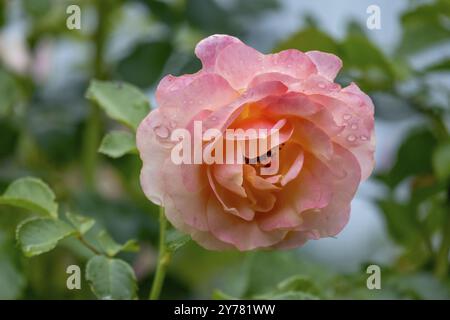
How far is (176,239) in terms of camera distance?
51 centimetres

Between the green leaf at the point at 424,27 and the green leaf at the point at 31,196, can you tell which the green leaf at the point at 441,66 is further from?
the green leaf at the point at 31,196

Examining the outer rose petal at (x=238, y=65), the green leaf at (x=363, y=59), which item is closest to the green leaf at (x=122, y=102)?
the outer rose petal at (x=238, y=65)

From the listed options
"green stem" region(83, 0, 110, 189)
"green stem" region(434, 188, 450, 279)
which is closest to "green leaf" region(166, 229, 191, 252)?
"green stem" region(434, 188, 450, 279)

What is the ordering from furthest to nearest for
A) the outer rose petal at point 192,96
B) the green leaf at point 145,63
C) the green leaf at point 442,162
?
1. the green leaf at point 145,63
2. the green leaf at point 442,162
3. the outer rose petal at point 192,96

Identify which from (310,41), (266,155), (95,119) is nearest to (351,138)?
(266,155)

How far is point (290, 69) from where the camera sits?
0.48 meters

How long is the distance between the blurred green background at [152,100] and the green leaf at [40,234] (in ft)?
0.48

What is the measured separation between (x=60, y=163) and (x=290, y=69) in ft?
1.91

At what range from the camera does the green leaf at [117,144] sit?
21.7 inches

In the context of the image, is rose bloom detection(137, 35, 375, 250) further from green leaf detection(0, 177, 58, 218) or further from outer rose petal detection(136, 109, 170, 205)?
green leaf detection(0, 177, 58, 218)

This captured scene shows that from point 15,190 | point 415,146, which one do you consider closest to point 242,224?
point 15,190

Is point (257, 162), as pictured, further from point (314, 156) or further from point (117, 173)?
point (117, 173)

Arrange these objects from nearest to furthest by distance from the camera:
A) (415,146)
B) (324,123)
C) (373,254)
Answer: (324,123) → (415,146) → (373,254)

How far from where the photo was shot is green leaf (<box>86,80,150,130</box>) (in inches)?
22.9
